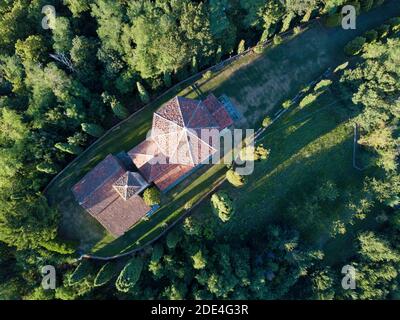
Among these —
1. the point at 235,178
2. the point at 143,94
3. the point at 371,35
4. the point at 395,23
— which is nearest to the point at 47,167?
the point at 143,94

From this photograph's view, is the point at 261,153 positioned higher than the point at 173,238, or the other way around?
the point at 261,153

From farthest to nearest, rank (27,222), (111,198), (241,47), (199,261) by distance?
(241,47) < (111,198) < (199,261) < (27,222)

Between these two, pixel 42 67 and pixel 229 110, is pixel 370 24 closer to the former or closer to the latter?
pixel 229 110

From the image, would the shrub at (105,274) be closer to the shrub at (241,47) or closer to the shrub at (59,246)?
the shrub at (59,246)

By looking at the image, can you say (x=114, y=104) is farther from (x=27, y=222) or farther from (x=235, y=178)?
(x=235, y=178)

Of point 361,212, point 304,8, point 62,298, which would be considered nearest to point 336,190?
point 361,212

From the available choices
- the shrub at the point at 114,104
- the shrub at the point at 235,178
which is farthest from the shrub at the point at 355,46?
the shrub at the point at 114,104
